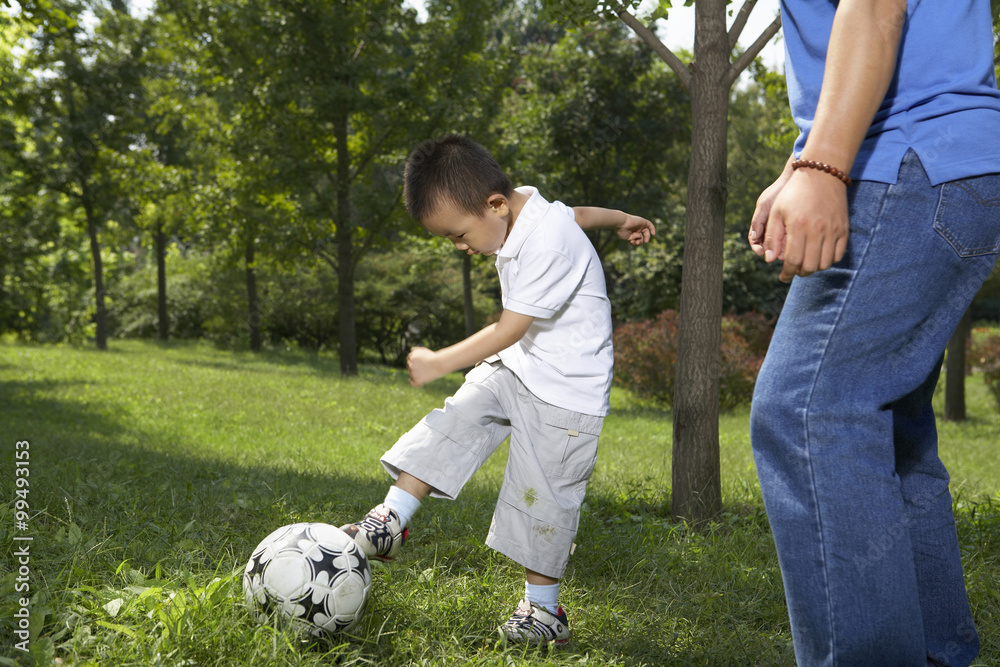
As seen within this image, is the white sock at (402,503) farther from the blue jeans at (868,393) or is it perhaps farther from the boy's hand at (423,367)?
the blue jeans at (868,393)

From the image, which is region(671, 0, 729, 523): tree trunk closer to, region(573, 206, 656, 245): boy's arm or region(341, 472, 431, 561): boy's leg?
region(573, 206, 656, 245): boy's arm

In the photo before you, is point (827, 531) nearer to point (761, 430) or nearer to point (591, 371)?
point (761, 430)

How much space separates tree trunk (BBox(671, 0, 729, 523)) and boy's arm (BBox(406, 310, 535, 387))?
164 cm

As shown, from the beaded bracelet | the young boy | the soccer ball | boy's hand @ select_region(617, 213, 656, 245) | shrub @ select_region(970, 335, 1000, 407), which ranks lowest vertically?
shrub @ select_region(970, 335, 1000, 407)

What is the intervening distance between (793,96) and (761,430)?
716mm

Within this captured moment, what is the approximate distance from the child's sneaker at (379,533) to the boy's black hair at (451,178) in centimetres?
104

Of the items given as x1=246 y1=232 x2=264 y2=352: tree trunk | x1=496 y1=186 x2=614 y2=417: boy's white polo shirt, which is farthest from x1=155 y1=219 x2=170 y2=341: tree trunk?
x1=496 y1=186 x2=614 y2=417: boy's white polo shirt

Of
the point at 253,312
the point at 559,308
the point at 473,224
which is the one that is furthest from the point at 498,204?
the point at 253,312

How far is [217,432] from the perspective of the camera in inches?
263

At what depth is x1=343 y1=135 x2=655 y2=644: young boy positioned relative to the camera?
2527mm

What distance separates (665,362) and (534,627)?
10.0 meters

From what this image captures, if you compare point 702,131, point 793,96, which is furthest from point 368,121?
point 793,96

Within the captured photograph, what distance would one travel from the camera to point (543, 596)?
2504 millimetres

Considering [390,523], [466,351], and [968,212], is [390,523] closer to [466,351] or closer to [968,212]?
[466,351]
